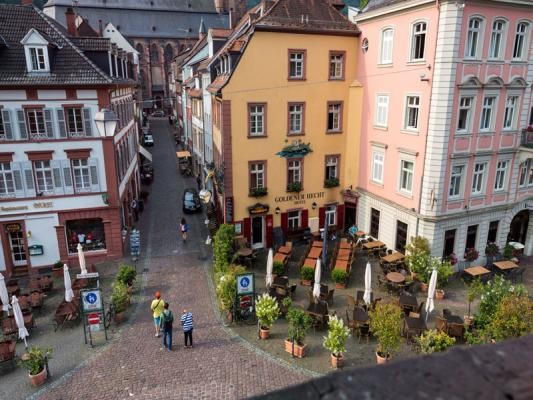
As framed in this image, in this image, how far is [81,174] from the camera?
2319 cm

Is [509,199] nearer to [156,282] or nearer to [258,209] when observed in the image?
[258,209]

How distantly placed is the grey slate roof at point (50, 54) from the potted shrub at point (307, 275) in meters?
14.2

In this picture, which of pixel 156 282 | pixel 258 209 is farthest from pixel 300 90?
pixel 156 282

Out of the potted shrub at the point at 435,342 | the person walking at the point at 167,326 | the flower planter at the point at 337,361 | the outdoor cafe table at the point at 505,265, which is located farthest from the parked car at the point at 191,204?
the potted shrub at the point at 435,342

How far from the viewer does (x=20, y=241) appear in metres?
23.2

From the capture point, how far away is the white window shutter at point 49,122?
2191cm

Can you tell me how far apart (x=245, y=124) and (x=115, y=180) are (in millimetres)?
8099

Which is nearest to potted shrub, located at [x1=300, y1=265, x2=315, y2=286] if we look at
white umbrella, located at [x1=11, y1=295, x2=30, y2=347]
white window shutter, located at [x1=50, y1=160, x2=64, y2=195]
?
white umbrella, located at [x1=11, y1=295, x2=30, y2=347]

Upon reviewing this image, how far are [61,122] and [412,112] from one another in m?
18.8

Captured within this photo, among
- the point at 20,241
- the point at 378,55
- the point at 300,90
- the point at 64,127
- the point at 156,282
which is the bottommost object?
the point at 156,282

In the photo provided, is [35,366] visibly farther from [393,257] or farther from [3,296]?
[393,257]

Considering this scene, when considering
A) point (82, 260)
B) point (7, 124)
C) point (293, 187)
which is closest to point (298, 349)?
point (82, 260)

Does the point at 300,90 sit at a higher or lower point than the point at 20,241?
higher

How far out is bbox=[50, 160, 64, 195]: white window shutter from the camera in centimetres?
2248
